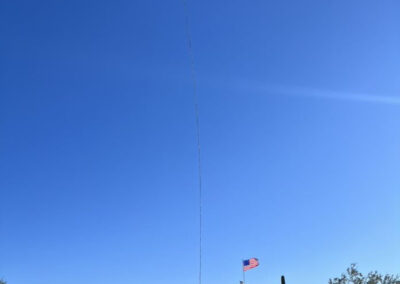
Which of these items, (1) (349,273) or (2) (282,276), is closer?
(2) (282,276)

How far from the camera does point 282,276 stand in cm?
1672

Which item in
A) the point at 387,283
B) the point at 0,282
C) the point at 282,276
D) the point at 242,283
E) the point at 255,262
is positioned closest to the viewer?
the point at 282,276

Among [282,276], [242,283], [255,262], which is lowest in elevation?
[282,276]

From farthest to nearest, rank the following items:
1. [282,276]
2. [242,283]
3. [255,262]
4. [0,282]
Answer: [0,282], [255,262], [242,283], [282,276]

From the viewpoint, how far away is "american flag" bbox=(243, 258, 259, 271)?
109 feet

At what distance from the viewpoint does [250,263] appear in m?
33.5

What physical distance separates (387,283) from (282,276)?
44.4 m

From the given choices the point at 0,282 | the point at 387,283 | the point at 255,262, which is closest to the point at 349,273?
the point at 387,283

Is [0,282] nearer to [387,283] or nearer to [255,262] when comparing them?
[255,262]

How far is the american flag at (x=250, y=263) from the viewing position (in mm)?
33091

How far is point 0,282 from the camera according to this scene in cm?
4225

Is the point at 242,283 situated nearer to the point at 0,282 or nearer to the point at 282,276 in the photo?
the point at 282,276

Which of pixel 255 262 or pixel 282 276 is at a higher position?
pixel 255 262

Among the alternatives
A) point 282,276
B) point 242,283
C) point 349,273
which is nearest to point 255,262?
point 242,283
